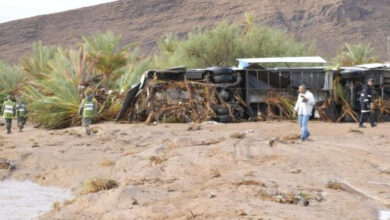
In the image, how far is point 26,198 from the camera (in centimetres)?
1109

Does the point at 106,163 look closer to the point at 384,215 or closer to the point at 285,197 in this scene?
the point at 285,197

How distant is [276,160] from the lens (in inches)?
455

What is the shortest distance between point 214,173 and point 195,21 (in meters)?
100

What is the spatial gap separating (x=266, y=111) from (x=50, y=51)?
2027 centimetres

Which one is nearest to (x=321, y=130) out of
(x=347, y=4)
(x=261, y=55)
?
(x=261, y=55)

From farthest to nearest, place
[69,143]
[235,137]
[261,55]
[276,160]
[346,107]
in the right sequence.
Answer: [261,55] → [346,107] → [69,143] → [235,137] → [276,160]

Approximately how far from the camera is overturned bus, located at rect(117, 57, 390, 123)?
23062mm

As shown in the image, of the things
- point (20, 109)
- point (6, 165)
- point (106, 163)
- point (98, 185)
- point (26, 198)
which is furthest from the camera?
point (20, 109)

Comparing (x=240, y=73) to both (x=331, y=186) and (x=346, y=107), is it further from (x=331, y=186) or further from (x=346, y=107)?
(x=331, y=186)

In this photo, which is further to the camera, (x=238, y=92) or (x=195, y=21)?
(x=195, y=21)

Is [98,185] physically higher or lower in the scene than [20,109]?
higher

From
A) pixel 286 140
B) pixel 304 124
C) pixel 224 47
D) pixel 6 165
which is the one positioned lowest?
pixel 6 165

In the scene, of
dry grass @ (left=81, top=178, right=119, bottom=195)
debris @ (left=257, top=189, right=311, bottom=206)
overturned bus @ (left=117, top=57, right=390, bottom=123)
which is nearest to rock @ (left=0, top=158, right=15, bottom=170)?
dry grass @ (left=81, top=178, right=119, bottom=195)

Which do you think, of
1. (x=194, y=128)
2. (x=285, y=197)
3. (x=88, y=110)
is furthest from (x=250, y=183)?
(x=194, y=128)
